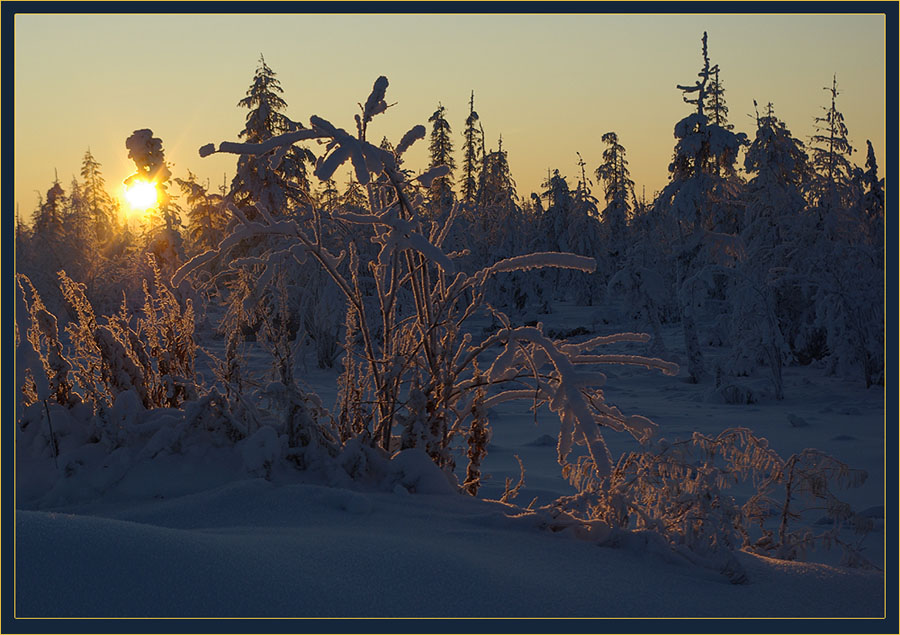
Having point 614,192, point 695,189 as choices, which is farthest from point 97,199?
point 695,189

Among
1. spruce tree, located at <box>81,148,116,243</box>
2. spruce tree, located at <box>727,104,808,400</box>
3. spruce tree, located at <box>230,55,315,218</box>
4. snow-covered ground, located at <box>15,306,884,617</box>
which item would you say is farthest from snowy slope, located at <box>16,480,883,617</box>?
spruce tree, located at <box>81,148,116,243</box>

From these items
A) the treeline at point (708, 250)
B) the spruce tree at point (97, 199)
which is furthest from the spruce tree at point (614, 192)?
the spruce tree at point (97, 199)

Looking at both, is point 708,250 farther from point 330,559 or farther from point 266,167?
point 330,559

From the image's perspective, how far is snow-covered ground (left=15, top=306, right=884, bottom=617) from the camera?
254 cm

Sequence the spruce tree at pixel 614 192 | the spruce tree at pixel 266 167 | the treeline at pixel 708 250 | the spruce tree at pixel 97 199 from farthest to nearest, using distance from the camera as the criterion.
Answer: the spruce tree at pixel 97 199 < the spruce tree at pixel 614 192 < the spruce tree at pixel 266 167 < the treeline at pixel 708 250

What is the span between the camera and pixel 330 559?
2.84m

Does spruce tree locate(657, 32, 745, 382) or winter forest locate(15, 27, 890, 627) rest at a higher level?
spruce tree locate(657, 32, 745, 382)

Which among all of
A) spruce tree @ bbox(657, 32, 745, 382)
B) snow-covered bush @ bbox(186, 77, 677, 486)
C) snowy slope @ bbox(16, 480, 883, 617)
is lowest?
snowy slope @ bbox(16, 480, 883, 617)

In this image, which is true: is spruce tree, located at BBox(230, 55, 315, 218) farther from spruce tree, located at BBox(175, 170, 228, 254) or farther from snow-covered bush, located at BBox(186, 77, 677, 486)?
snow-covered bush, located at BBox(186, 77, 677, 486)

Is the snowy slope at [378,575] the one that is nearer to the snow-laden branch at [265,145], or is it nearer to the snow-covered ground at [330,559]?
the snow-covered ground at [330,559]

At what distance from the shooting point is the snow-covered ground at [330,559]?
8.32 feet

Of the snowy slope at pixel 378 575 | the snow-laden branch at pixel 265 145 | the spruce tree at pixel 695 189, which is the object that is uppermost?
the spruce tree at pixel 695 189

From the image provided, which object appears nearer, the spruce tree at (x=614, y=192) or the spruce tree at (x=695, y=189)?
the spruce tree at (x=695, y=189)

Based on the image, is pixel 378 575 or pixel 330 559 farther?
pixel 330 559
